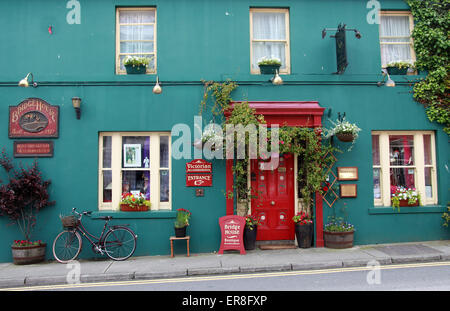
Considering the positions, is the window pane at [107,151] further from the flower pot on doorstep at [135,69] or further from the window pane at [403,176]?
the window pane at [403,176]

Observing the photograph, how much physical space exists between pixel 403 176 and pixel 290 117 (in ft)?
12.1

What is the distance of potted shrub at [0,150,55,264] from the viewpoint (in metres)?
8.48

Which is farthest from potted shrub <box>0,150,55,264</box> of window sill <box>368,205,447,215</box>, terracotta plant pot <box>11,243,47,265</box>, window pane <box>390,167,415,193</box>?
window pane <box>390,167,415,193</box>

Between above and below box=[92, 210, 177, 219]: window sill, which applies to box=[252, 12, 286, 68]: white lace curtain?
above

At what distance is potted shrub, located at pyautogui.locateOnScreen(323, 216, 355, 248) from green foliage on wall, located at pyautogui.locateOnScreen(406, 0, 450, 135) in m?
3.89

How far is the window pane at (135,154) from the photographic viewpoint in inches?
373

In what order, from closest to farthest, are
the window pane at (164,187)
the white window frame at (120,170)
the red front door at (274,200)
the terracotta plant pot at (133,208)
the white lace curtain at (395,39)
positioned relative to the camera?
1. the terracotta plant pot at (133,208)
2. the white window frame at (120,170)
3. the window pane at (164,187)
4. the red front door at (274,200)
5. the white lace curtain at (395,39)

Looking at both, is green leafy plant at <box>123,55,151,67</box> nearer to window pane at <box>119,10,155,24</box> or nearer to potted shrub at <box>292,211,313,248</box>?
window pane at <box>119,10,155,24</box>

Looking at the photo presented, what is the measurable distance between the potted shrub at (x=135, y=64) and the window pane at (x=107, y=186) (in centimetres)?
277

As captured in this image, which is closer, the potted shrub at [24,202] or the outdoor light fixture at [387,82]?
the potted shrub at [24,202]

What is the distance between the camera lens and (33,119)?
9195 mm

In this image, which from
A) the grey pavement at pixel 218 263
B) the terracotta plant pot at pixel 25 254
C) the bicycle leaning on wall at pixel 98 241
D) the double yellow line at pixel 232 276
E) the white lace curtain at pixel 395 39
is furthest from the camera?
the white lace curtain at pixel 395 39

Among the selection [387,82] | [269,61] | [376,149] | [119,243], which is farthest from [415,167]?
[119,243]

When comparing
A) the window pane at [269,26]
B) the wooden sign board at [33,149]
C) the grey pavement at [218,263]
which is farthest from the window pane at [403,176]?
the wooden sign board at [33,149]
